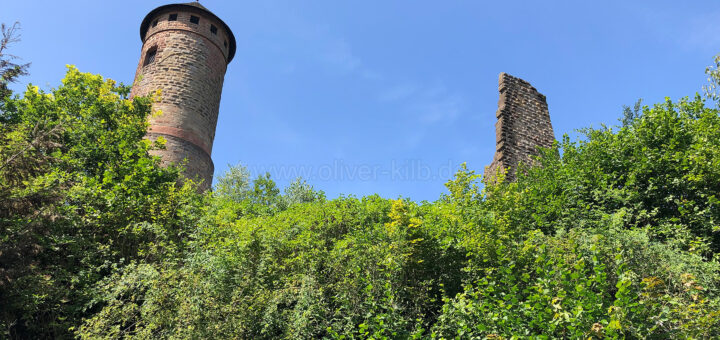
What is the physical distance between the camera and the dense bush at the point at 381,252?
5.90m

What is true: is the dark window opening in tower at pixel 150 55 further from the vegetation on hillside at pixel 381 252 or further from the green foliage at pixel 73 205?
the vegetation on hillside at pixel 381 252

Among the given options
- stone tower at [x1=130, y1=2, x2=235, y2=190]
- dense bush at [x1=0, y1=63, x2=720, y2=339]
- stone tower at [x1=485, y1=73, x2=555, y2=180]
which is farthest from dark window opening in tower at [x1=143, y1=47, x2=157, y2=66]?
stone tower at [x1=485, y1=73, x2=555, y2=180]

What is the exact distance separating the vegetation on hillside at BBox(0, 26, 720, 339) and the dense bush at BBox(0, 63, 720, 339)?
4 cm

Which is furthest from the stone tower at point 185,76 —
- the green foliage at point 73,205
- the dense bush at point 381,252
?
the dense bush at point 381,252

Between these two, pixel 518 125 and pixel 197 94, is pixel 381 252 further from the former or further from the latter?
pixel 197 94

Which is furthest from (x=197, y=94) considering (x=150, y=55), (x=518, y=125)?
(x=518, y=125)

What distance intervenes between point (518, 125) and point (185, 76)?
10.9 metres

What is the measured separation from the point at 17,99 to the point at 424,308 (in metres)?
12.6

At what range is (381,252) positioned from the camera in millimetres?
7312

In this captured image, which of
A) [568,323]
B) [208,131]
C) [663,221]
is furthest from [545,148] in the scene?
[208,131]

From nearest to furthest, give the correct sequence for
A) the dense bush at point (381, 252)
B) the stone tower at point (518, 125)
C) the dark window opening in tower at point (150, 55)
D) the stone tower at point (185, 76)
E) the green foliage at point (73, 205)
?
1. the dense bush at point (381, 252)
2. the green foliage at point (73, 205)
3. the stone tower at point (518, 125)
4. the stone tower at point (185, 76)
5. the dark window opening in tower at point (150, 55)

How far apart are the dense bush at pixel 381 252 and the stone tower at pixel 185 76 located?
11.9 ft

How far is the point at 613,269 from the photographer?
6.60 m

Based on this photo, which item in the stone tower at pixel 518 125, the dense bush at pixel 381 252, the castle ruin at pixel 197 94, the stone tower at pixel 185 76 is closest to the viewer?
the dense bush at pixel 381 252
